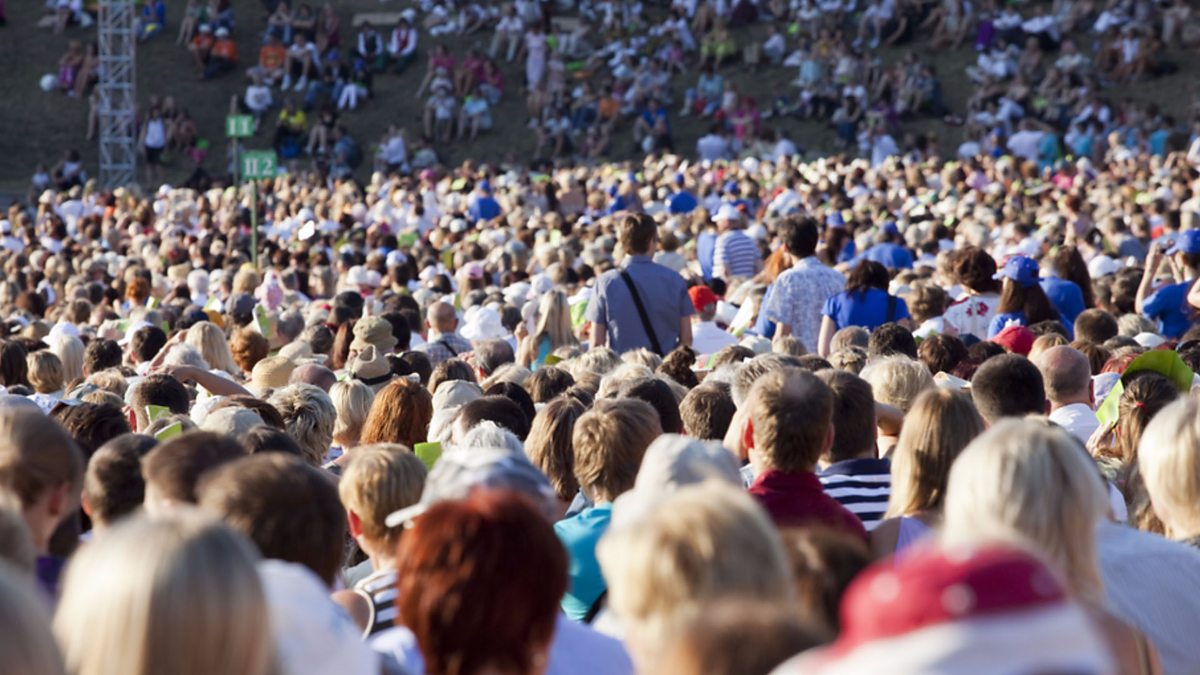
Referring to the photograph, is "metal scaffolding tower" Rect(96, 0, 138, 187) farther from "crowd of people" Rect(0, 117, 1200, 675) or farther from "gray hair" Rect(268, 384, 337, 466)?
"gray hair" Rect(268, 384, 337, 466)

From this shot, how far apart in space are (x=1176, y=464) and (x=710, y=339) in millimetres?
6501

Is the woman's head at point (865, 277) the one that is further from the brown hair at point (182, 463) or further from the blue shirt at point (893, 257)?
the brown hair at point (182, 463)

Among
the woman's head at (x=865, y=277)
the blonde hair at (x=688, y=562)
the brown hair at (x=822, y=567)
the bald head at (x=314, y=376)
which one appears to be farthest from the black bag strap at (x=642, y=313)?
the blonde hair at (x=688, y=562)

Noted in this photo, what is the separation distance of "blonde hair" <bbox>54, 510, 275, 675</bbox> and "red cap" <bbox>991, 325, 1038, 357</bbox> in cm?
614

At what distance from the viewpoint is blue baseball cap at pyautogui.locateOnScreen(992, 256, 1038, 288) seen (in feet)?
29.8

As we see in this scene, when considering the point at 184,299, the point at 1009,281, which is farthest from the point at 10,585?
the point at 184,299

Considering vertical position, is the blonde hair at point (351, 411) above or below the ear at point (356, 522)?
below

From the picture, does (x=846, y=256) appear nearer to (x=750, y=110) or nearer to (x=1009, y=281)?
(x=1009, y=281)

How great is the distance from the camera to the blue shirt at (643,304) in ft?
30.3

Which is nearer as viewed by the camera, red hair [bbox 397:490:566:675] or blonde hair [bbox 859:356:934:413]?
red hair [bbox 397:490:566:675]

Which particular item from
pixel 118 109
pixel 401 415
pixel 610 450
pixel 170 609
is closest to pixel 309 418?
pixel 401 415

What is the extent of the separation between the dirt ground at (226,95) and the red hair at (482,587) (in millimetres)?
27516

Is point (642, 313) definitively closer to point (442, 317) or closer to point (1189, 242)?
point (442, 317)

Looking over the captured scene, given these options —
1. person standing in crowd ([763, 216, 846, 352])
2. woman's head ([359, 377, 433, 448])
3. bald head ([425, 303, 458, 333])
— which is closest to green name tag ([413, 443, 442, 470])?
woman's head ([359, 377, 433, 448])
